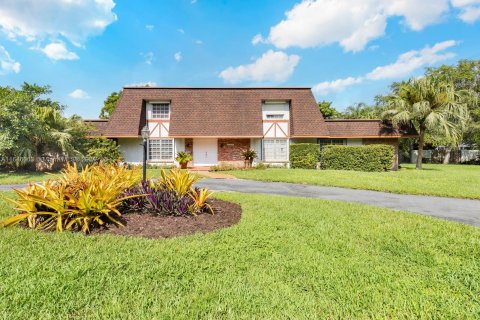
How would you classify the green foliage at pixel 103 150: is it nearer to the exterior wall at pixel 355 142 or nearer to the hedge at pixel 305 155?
the hedge at pixel 305 155

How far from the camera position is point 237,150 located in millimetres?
20234

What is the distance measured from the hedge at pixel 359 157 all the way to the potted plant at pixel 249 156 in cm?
505

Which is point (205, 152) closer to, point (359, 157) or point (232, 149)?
point (232, 149)

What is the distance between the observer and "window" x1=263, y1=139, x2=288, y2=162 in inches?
797

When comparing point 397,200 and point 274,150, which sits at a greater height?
point 274,150

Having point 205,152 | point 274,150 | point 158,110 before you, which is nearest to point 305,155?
point 274,150

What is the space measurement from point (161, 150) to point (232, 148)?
18.5 feet

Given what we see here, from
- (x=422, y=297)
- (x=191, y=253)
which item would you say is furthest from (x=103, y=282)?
(x=422, y=297)

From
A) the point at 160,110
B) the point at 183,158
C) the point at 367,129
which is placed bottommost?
the point at 183,158

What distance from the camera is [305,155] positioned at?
60.4 feet

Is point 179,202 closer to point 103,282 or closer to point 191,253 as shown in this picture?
point 191,253

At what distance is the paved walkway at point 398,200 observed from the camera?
6.55m

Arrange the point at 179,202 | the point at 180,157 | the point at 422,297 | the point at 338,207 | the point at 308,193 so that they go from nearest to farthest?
the point at 422,297, the point at 179,202, the point at 338,207, the point at 308,193, the point at 180,157

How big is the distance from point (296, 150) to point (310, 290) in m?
16.2
